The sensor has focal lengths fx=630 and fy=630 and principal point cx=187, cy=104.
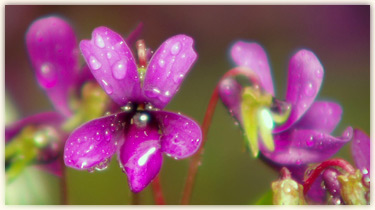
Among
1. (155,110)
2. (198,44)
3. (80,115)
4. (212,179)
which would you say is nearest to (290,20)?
(198,44)

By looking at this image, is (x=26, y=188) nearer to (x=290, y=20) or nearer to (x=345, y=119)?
(x=345, y=119)

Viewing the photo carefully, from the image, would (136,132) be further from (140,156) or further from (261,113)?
(261,113)

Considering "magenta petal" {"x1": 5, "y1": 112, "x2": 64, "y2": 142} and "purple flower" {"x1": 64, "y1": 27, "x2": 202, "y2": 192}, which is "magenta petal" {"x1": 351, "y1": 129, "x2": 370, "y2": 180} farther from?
"magenta petal" {"x1": 5, "y1": 112, "x2": 64, "y2": 142}

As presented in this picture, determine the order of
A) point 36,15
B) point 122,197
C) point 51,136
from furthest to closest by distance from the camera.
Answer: point 36,15 → point 122,197 → point 51,136

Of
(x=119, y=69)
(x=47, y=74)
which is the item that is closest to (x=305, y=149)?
(x=119, y=69)

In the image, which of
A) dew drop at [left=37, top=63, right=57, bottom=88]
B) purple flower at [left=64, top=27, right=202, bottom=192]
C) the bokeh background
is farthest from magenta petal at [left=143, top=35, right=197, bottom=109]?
the bokeh background

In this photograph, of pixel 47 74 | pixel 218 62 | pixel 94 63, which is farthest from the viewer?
pixel 218 62
